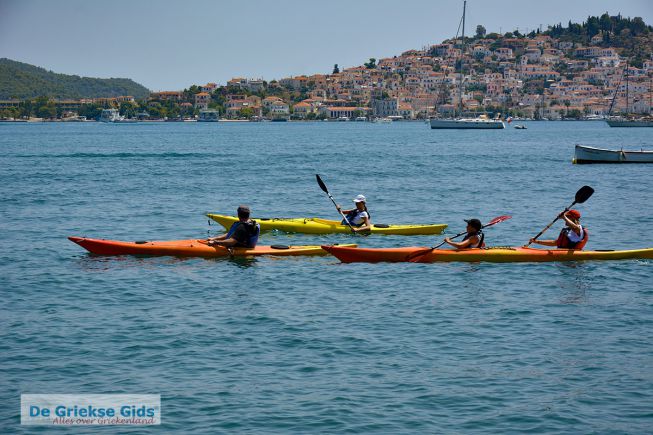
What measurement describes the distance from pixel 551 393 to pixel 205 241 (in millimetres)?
9941

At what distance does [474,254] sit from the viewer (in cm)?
1856

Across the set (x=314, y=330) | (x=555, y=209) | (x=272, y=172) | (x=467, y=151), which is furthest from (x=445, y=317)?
(x=467, y=151)

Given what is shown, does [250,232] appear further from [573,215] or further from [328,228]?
[573,215]

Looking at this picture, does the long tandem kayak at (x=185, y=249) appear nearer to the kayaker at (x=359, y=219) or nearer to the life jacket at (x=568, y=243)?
the kayaker at (x=359, y=219)

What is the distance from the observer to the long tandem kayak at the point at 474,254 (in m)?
18.6

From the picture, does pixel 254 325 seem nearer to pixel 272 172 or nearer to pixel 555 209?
pixel 555 209

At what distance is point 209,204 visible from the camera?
32.6 meters

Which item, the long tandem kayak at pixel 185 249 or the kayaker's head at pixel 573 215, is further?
the long tandem kayak at pixel 185 249

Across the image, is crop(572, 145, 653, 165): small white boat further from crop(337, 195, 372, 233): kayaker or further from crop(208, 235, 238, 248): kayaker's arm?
crop(208, 235, 238, 248): kayaker's arm

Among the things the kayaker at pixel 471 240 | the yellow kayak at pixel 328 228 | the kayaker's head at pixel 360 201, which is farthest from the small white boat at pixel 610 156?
the kayaker at pixel 471 240

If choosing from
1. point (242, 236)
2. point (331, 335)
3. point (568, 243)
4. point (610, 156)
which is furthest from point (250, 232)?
point (610, 156)

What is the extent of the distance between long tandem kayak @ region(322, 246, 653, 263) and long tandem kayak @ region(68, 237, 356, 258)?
37cm

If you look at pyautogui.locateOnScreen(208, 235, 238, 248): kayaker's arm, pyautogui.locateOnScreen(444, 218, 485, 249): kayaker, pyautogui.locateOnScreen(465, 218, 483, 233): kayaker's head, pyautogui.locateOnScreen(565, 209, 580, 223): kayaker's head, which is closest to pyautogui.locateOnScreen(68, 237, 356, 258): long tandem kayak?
pyautogui.locateOnScreen(208, 235, 238, 248): kayaker's arm

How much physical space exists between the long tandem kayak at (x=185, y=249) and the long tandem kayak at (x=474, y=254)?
373 millimetres
